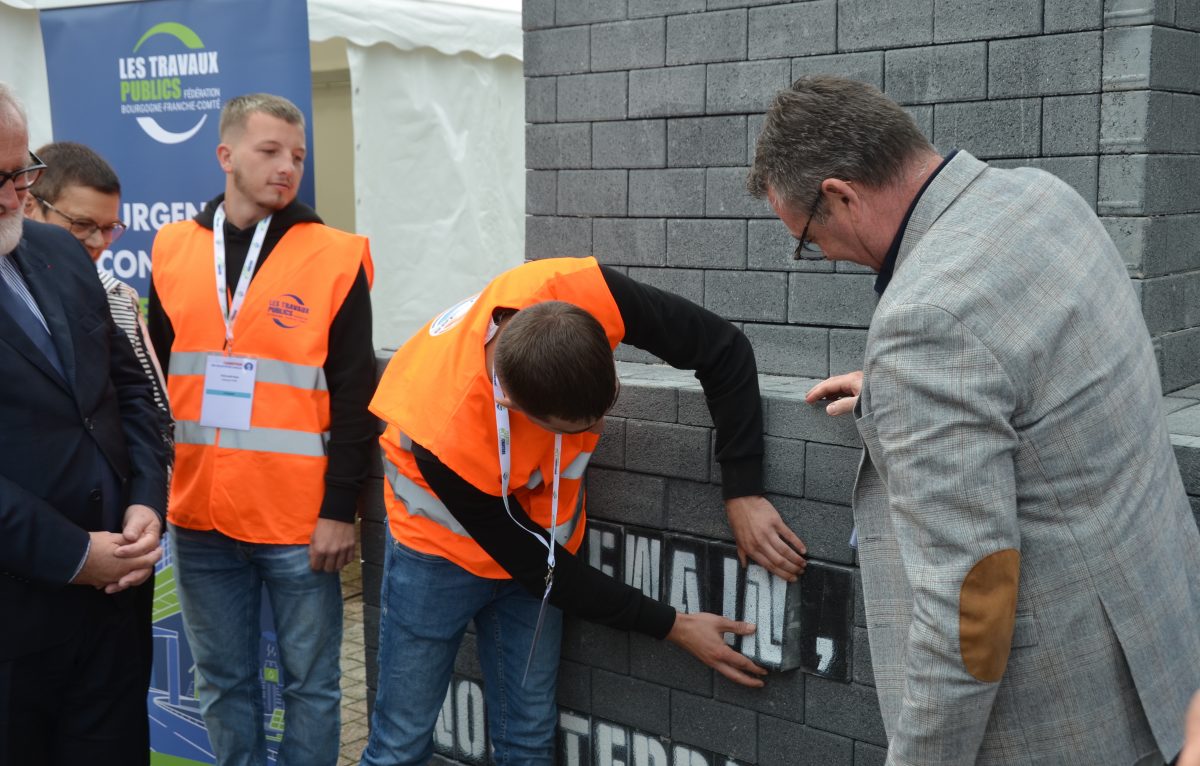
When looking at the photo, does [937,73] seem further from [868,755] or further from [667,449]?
[868,755]

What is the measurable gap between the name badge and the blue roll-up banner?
2.98 ft

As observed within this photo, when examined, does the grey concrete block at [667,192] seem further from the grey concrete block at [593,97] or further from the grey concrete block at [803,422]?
the grey concrete block at [803,422]

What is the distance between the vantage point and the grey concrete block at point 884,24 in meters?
3.06

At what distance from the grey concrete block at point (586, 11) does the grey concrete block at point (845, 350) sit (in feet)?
4.14

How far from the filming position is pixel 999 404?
5.69ft

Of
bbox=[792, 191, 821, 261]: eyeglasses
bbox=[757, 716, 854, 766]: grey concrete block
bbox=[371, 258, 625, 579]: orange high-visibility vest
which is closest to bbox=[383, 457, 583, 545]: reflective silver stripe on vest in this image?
bbox=[371, 258, 625, 579]: orange high-visibility vest

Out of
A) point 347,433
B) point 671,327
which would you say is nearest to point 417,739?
point 347,433

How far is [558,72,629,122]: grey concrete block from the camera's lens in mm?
3715

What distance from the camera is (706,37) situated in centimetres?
350

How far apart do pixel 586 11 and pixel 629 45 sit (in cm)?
21

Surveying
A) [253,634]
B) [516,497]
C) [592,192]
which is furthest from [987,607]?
[253,634]

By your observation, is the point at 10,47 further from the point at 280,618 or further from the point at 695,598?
the point at 695,598

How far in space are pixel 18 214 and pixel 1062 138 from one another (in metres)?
2.56

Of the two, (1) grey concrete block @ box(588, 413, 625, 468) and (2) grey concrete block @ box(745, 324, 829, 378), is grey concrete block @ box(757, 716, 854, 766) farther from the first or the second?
(2) grey concrete block @ box(745, 324, 829, 378)
